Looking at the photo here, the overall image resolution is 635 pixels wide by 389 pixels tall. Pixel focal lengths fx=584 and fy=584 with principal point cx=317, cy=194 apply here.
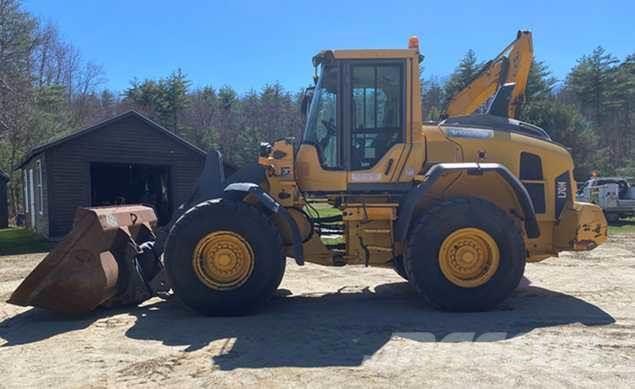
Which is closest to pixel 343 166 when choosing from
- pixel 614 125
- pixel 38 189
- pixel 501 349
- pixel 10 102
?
pixel 501 349

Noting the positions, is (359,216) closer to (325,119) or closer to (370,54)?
(325,119)

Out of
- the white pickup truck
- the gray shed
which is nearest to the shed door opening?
the gray shed

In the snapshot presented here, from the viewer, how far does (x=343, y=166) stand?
7.48 metres

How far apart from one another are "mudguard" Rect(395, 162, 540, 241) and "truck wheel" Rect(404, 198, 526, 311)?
170mm

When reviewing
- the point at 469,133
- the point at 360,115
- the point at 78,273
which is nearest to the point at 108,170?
the point at 78,273

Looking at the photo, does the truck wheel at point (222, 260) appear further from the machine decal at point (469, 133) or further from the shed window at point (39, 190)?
the shed window at point (39, 190)

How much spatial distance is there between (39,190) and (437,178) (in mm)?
16560

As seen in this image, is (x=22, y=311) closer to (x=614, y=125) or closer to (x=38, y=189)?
(x=38, y=189)

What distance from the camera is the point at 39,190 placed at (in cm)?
1953

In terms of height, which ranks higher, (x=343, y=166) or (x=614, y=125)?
(x=614, y=125)

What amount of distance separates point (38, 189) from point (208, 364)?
55.9 ft

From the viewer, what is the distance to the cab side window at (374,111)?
7.34m

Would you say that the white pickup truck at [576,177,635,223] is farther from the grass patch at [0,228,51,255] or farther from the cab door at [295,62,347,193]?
the grass patch at [0,228,51,255]

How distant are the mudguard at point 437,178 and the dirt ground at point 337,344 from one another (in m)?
1.05
